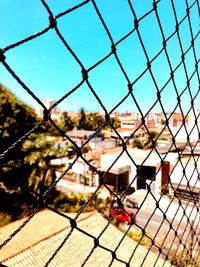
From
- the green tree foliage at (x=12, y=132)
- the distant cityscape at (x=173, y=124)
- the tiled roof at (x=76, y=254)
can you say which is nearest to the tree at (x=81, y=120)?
the distant cityscape at (x=173, y=124)

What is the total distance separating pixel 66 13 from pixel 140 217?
7.99 meters

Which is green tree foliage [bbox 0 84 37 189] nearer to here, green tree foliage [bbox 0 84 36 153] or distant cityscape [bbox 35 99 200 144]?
green tree foliage [bbox 0 84 36 153]

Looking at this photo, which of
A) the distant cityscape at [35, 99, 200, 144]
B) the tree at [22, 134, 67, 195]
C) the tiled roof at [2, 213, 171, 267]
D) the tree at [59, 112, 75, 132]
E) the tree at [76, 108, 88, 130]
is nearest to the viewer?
the distant cityscape at [35, 99, 200, 144]

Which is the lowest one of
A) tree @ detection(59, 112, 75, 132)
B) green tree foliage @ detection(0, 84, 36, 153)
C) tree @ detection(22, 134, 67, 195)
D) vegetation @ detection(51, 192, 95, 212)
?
vegetation @ detection(51, 192, 95, 212)

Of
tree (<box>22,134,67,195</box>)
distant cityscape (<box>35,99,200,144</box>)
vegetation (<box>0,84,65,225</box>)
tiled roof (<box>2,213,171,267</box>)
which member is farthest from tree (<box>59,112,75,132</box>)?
tiled roof (<box>2,213,171,267</box>)

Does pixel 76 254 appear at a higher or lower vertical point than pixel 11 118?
lower

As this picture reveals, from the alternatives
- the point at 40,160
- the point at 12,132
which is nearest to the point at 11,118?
the point at 12,132

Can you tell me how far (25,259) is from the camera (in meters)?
3.91

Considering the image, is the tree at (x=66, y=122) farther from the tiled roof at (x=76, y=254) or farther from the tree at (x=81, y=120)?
the tiled roof at (x=76, y=254)

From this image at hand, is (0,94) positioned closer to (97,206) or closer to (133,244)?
(97,206)

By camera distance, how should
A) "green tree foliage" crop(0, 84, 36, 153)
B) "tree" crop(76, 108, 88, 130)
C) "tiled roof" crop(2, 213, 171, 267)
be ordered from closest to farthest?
"tiled roof" crop(2, 213, 171, 267) < "green tree foliage" crop(0, 84, 36, 153) < "tree" crop(76, 108, 88, 130)

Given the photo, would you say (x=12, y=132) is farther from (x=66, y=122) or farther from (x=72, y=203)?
(x=66, y=122)

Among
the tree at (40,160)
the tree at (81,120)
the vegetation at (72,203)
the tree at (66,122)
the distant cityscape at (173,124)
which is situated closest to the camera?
the distant cityscape at (173,124)

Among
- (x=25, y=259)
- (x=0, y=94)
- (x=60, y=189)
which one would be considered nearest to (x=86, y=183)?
(x=60, y=189)
